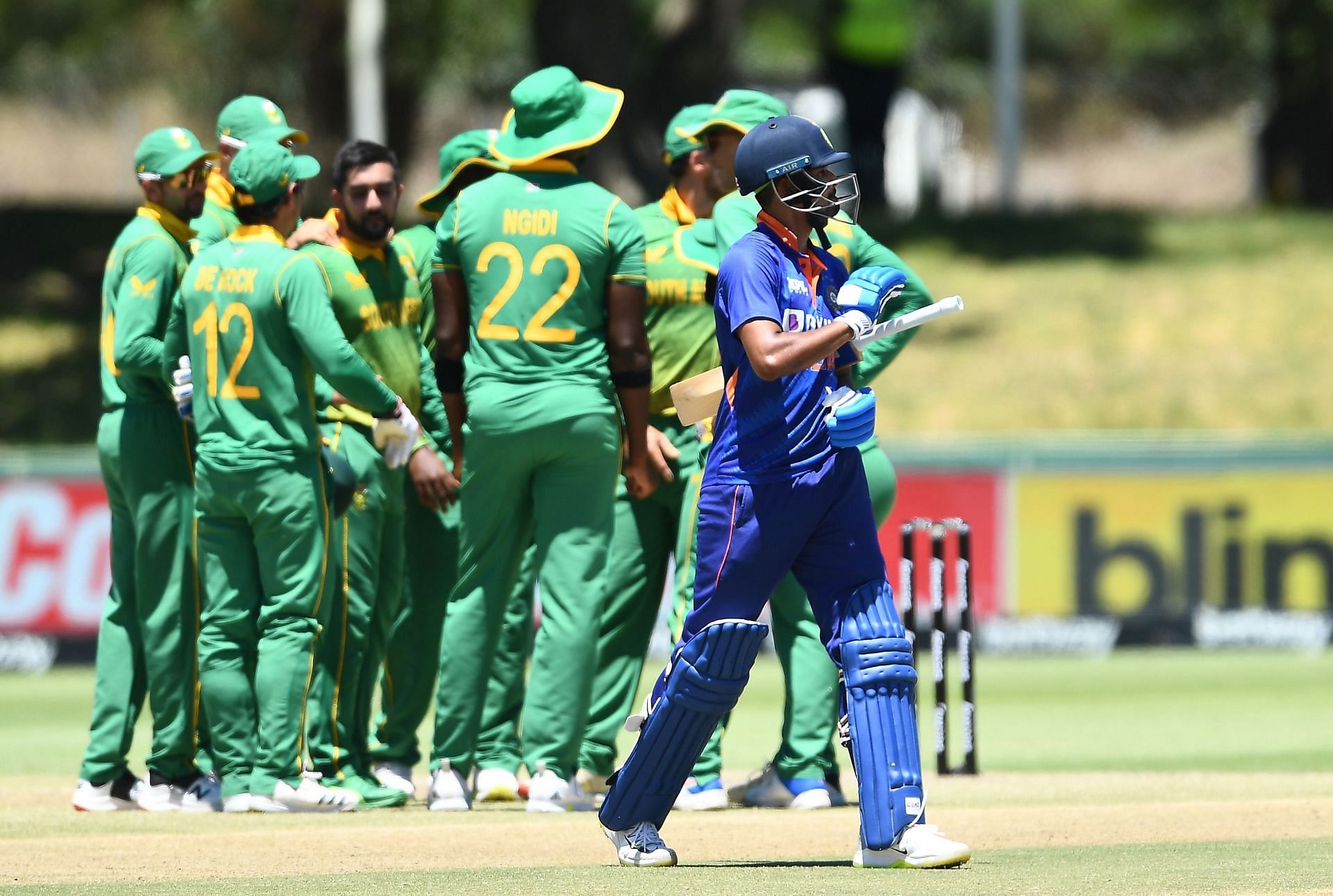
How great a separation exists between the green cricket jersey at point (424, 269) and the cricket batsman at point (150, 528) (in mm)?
920

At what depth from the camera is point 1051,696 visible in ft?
46.6

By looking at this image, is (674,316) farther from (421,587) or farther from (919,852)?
(919,852)

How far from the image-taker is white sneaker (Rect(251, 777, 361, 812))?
8203 millimetres

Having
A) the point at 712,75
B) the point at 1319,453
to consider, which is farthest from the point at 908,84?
the point at 1319,453

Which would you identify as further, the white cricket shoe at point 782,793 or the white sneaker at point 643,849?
the white cricket shoe at point 782,793

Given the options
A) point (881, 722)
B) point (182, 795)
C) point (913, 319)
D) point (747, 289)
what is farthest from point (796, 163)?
point (182, 795)

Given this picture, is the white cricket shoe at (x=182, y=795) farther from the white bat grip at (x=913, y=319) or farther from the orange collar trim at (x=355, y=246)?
the white bat grip at (x=913, y=319)

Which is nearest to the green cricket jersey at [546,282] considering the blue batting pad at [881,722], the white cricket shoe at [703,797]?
the white cricket shoe at [703,797]

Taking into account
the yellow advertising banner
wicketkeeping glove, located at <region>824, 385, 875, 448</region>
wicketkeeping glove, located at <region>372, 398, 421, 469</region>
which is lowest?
the yellow advertising banner

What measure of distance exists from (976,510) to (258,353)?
9.98 meters

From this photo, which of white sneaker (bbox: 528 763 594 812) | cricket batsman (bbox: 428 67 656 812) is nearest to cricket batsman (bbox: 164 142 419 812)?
cricket batsman (bbox: 428 67 656 812)

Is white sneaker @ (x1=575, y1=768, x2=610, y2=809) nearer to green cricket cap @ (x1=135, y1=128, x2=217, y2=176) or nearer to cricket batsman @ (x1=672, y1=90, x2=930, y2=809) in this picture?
cricket batsman @ (x1=672, y1=90, x2=930, y2=809)

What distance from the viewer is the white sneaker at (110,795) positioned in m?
8.62

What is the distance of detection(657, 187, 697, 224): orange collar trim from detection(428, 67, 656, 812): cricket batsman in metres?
0.64
